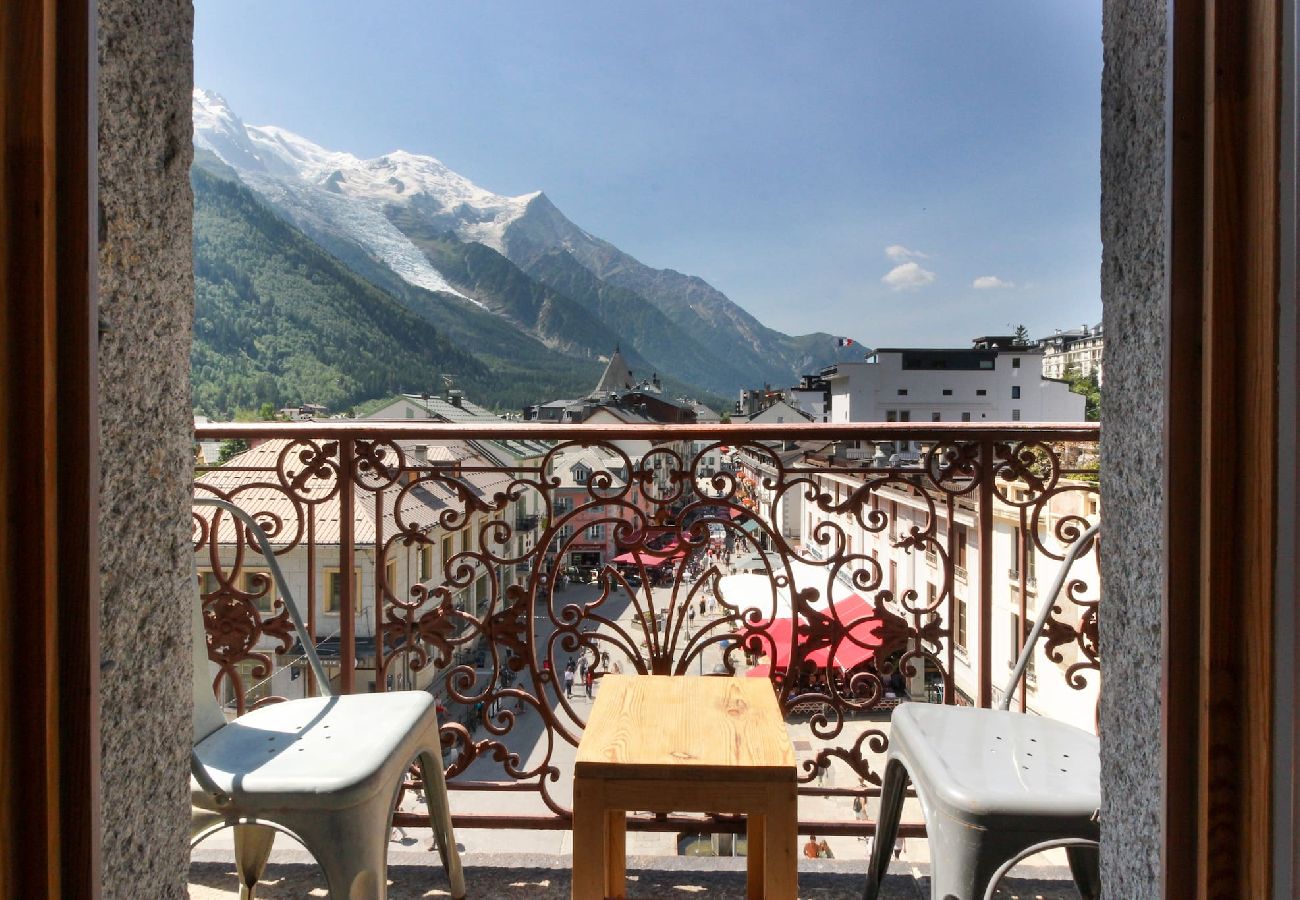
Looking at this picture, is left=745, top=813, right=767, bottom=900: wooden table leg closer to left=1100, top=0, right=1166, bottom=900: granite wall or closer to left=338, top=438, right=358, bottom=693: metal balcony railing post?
left=1100, top=0, right=1166, bottom=900: granite wall

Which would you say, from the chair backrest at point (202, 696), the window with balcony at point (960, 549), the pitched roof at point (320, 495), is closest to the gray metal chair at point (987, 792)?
the window with balcony at point (960, 549)

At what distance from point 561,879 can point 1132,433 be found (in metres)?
1.74

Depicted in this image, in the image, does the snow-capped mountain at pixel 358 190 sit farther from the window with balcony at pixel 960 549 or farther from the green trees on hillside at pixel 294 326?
the window with balcony at pixel 960 549

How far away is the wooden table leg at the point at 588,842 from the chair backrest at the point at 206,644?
747mm

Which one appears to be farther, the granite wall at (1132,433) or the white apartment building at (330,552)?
the white apartment building at (330,552)

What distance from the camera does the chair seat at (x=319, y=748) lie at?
128 cm

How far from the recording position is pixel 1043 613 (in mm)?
1708

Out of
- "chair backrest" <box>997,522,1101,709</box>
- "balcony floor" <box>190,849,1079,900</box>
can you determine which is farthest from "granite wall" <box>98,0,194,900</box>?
"chair backrest" <box>997,522,1101,709</box>

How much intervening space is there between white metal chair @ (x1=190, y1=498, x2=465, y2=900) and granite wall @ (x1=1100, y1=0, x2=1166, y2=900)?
3.90 ft

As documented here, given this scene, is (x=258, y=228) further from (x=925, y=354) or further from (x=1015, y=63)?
(x=1015, y=63)

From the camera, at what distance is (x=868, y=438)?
2.07m

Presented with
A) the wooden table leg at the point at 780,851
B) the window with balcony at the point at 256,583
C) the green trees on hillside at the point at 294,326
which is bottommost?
the wooden table leg at the point at 780,851

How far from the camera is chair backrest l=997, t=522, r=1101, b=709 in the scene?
1.68m

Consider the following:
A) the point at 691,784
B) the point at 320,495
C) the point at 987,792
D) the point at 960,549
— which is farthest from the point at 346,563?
the point at 960,549
